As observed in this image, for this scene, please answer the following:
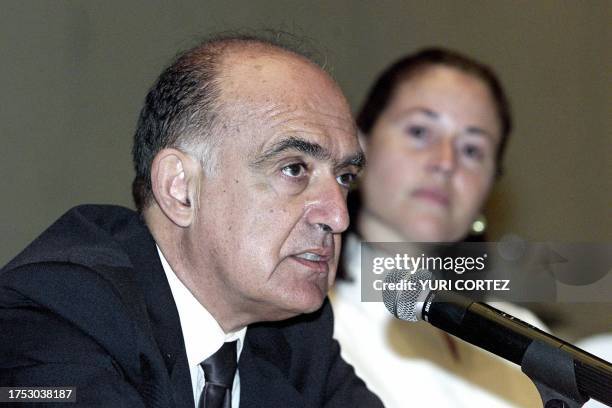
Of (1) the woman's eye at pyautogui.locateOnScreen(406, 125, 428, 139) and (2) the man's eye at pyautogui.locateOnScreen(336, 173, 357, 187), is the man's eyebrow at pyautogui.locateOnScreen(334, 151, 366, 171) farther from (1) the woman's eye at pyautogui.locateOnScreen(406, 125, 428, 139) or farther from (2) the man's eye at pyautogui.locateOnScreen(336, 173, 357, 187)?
(1) the woman's eye at pyautogui.locateOnScreen(406, 125, 428, 139)

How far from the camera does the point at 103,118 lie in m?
3.02

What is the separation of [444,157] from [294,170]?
1077 millimetres

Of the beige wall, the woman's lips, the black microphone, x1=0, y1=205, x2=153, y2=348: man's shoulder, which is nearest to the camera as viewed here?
the black microphone

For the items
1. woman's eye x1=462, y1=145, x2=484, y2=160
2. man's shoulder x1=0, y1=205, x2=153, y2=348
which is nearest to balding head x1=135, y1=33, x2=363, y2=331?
man's shoulder x1=0, y1=205, x2=153, y2=348

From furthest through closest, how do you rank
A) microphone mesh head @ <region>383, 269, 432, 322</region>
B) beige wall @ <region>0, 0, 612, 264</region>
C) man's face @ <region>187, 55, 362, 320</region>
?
beige wall @ <region>0, 0, 612, 264</region>, man's face @ <region>187, 55, 362, 320</region>, microphone mesh head @ <region>383, 269, 432, 322</region>

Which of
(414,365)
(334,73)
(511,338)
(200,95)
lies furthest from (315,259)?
(334,73)

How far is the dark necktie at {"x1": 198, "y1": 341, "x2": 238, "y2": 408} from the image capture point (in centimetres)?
161

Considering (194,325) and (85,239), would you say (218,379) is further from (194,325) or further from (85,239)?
(85,239)

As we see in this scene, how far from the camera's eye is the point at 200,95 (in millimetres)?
1697

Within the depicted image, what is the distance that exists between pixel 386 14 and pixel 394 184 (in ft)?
4.68

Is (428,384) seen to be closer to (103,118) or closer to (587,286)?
(587,286)

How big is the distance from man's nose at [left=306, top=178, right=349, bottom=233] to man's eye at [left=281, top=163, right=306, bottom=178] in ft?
0.14

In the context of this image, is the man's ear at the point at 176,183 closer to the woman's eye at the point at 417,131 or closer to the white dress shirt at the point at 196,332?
the white dress shirt at the point at 196,332

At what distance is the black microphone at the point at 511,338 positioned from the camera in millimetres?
1166
